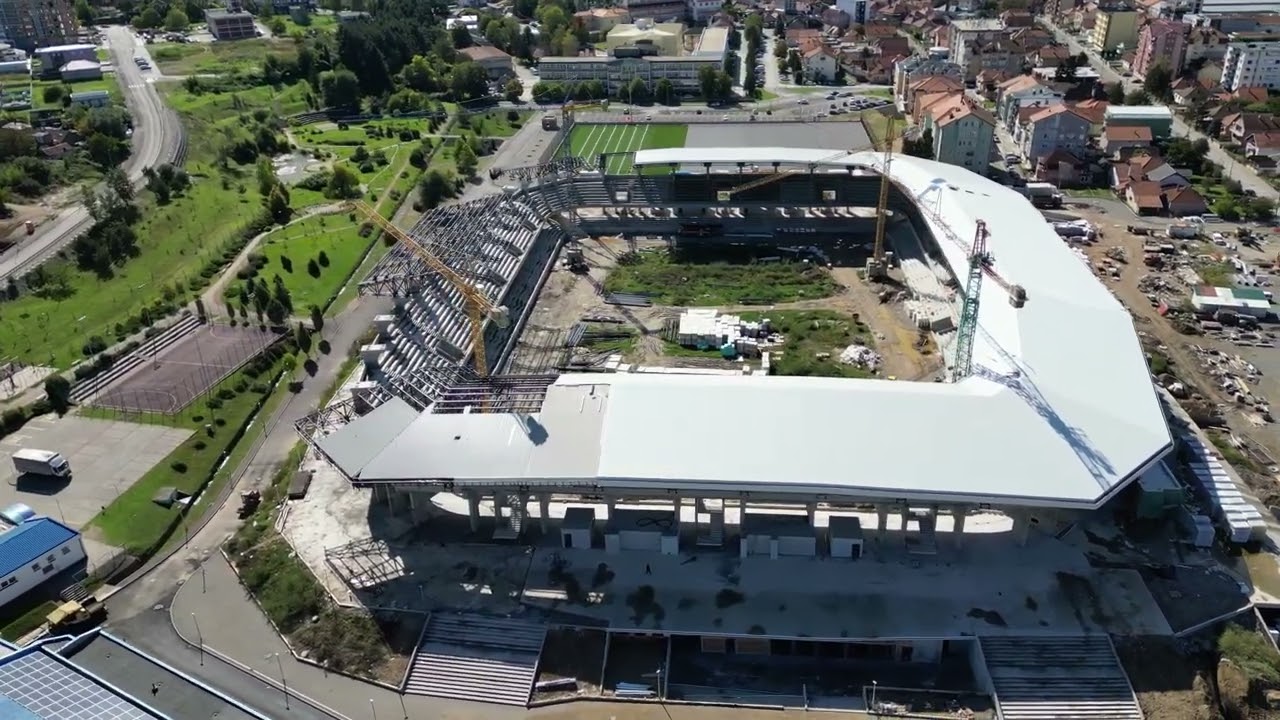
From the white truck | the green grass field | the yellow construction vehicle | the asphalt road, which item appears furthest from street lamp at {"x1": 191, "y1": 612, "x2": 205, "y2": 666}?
the asphalt road

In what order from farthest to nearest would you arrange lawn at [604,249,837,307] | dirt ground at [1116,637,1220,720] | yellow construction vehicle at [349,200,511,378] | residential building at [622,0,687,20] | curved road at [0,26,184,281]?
residential building at [622,0,687,20]
curved road at [0,26,184,281]
lawn at [604,249,837,307]
yellow construction vehicle at [349,200,511,378]
dirt ground at [1116,637,1220,720]

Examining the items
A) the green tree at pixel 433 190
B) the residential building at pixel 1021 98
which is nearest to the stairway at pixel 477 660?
the green tree at pixel 433 190

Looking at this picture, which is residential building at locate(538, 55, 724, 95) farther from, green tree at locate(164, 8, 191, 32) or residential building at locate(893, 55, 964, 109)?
green tree at locate(164, 8, 191, 32)

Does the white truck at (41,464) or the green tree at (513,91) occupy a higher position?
the green tree at (513,91)

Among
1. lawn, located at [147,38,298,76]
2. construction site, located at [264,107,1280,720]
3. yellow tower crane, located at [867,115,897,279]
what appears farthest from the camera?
lawn, located at [147,38,298,76]

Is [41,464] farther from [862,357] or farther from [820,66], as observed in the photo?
[820,66]

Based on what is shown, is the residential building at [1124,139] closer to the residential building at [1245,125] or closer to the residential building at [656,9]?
the residential building at [1245,125]

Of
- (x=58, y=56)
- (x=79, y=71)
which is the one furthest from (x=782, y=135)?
(x=58, y=56)
